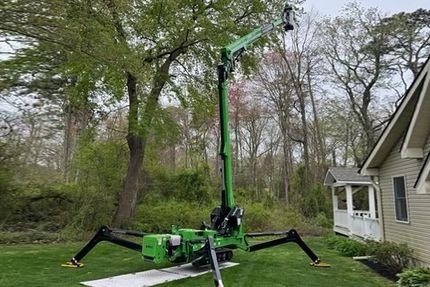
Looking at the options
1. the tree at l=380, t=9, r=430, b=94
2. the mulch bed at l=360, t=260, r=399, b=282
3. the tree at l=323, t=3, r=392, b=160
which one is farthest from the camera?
the tree at l=323, t=3, r=392, b=160

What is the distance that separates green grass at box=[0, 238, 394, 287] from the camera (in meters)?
6.82

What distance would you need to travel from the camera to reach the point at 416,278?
6.29 metres

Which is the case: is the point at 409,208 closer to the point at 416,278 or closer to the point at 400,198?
the point at 400,198

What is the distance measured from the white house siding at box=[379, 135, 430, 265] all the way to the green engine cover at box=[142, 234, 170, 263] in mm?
5315

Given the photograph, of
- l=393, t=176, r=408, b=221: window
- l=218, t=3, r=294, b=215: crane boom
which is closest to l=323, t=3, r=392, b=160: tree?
l=393, t=176, r=408, b=221: window

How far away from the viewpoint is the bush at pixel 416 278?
6174 mm

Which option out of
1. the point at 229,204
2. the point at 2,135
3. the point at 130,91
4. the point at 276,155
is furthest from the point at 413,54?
the point at 2,135

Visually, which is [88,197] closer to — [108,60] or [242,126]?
[108,60]

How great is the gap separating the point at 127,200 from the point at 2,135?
4769 mm

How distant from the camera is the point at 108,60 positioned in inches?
299

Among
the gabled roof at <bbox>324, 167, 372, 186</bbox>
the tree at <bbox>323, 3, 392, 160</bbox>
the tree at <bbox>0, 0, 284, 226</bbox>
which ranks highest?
the tree at <bbox>323, 3, 392, 160</bbox>

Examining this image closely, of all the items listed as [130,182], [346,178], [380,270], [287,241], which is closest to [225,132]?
[287,241]

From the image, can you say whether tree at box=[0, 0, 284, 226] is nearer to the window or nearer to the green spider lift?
the green spider lift

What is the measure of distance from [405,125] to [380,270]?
11.6 ft
